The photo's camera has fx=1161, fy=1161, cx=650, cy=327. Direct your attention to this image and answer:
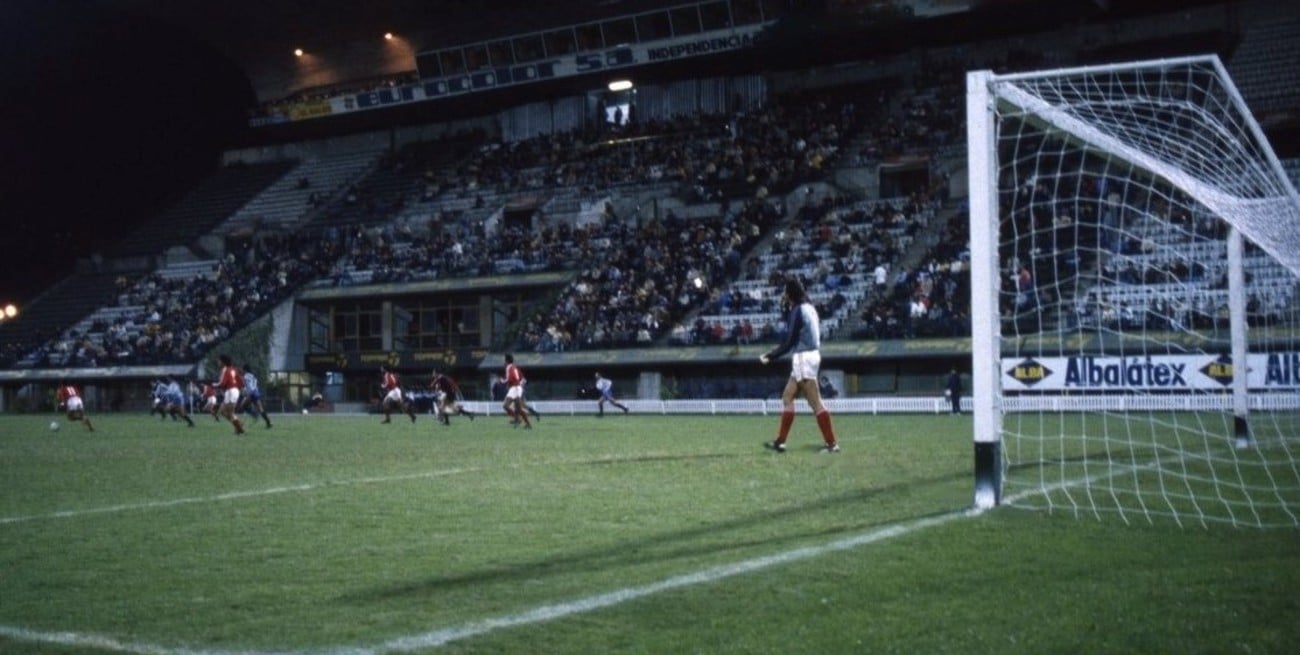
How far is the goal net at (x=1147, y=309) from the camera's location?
8.67 meters

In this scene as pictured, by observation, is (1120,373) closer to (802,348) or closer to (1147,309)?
(1147,309)

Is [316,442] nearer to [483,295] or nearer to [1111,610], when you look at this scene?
[1111,610]

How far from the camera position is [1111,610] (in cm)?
516

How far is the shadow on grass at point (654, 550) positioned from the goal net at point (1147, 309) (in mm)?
1372

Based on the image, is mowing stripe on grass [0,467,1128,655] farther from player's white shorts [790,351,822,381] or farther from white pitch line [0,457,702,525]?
player's white shorts [790,351,822,381]

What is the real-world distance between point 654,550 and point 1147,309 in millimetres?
20121

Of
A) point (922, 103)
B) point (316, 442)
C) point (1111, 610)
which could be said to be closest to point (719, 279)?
point (922, 103)

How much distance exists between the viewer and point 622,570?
21.2 ft

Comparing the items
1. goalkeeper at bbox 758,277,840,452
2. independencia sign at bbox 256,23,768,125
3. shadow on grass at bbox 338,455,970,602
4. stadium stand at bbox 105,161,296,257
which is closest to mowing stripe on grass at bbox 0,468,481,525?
goalkeeper at bbox 758,277,840,452

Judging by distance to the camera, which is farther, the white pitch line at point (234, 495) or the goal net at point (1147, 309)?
the white pitch line at point (234, 495)

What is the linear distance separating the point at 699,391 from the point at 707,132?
49.8ft

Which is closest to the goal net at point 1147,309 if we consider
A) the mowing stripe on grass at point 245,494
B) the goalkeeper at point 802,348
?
the goalkeeper at point 802,348

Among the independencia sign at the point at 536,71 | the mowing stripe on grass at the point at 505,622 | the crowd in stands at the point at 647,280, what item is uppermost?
the independencia sign at the point at 536,71

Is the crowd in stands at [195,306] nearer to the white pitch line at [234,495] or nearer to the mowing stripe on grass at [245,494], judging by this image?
the mowing stripe on grass at [245,494]
